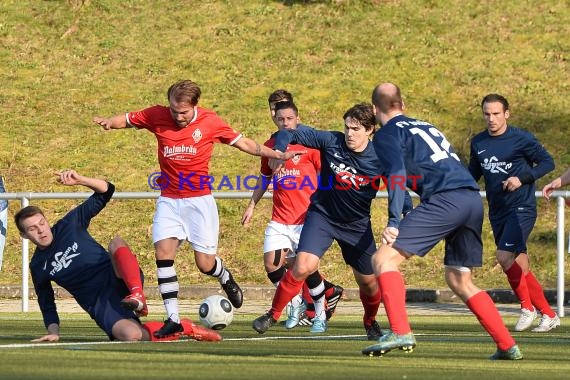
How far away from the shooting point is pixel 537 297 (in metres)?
12.9

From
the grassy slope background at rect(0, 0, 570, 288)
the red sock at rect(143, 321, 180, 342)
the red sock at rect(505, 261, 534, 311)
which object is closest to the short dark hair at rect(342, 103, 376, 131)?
the red sock at rect(143, 321, 180, 342)

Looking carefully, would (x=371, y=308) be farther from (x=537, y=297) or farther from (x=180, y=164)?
(x=537, y=297)

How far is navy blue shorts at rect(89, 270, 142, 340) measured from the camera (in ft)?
33.4

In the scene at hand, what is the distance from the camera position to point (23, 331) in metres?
11.8

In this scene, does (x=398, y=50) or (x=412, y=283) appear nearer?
(x=412, y=283)

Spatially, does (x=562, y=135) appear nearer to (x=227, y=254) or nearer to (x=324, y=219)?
(x=227, y=254)

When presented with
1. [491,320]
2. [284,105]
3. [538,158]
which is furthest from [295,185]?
[491,320]

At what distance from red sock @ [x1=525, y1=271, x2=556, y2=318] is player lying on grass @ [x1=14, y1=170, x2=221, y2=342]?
3.88 meters

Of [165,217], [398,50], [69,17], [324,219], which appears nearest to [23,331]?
[165,217]

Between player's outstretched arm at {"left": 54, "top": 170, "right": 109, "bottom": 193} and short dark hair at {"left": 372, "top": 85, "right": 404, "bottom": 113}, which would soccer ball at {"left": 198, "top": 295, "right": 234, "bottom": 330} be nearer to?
player's outstretched arm at {"left": 54, "top": 170, "right": 109, "bottom": 193}

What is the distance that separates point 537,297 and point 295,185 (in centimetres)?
264

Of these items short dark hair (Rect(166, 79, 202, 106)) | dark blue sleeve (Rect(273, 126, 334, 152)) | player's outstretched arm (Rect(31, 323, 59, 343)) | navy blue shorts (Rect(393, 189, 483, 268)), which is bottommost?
player's outstretched arm (Rect(31, 323, 59, 343))

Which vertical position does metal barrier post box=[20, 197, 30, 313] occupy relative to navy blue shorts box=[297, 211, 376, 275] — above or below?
below

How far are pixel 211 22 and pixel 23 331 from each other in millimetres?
19184
